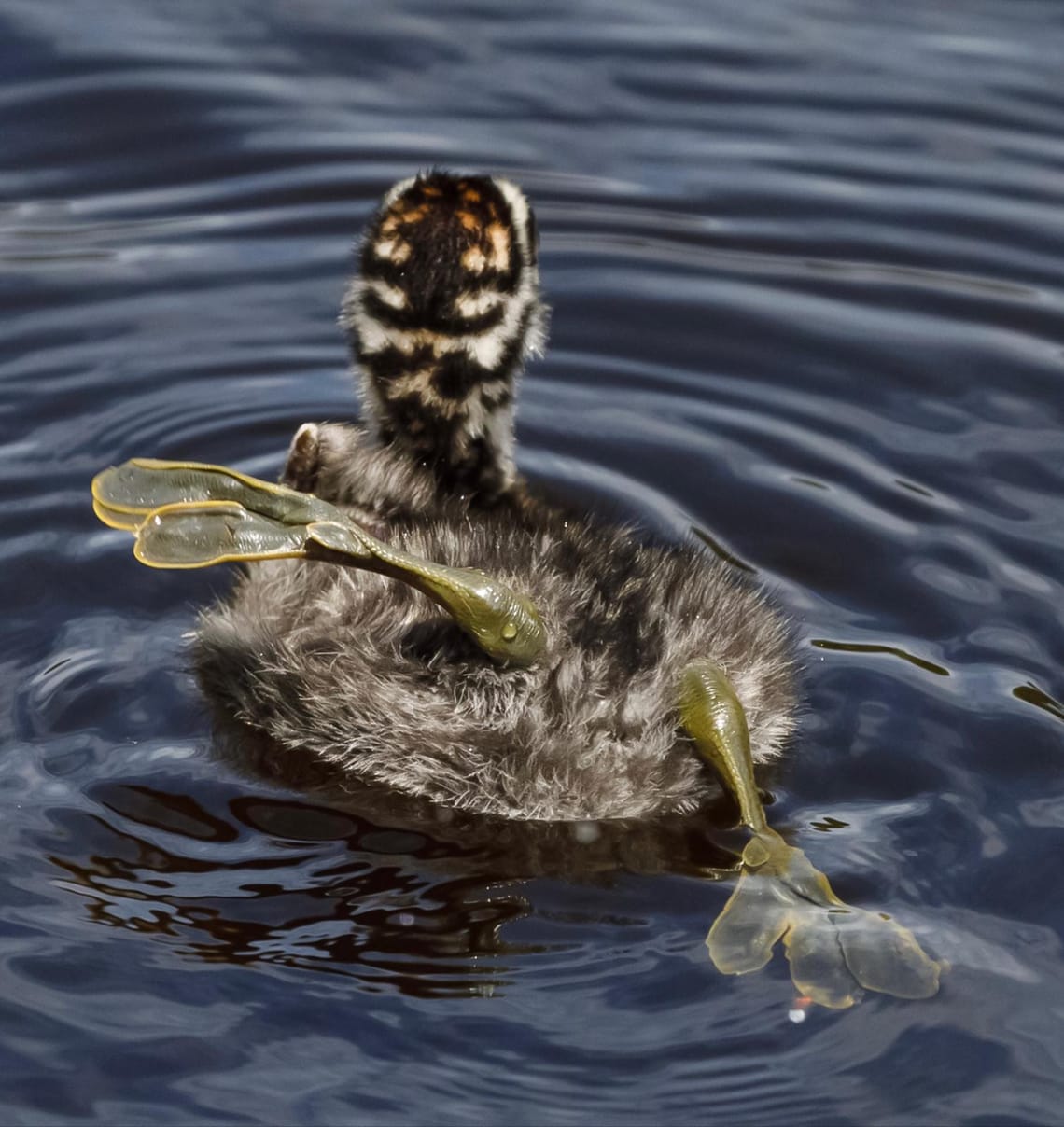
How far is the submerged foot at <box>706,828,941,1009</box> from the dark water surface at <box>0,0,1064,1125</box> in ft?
0.20

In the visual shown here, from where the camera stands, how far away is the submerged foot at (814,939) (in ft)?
11.6

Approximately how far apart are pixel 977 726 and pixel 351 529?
5.05 ft

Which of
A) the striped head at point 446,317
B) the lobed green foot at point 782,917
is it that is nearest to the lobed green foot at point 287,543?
the lobed green foot at point 782,917

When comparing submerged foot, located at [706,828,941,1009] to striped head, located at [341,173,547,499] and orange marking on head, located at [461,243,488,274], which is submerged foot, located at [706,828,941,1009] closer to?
striped head, located at [341,173,547,499]

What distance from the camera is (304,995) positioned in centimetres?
346

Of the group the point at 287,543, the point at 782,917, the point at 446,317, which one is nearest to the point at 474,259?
the point at 446,317

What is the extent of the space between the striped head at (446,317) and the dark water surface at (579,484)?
0.84 meters

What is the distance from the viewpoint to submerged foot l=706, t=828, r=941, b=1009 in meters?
3.53

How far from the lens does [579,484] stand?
5.66 m

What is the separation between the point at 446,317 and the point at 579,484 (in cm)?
140

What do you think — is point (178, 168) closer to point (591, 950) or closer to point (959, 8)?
point (959, 8)

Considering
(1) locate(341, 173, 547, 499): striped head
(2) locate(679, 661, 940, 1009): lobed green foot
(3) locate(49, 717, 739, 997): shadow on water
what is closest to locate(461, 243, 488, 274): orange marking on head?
(1) locate(341, 173, 547, 499): striped head

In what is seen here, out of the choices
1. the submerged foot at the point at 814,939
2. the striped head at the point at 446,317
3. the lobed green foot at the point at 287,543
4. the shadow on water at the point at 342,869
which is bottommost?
the shadow on water at the point at 342,869

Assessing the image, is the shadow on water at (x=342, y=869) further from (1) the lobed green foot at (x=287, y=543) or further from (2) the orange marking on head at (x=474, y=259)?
(2) the orange marking on head at (x=474, y=259)
